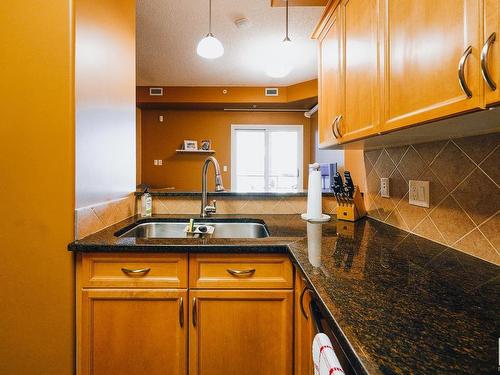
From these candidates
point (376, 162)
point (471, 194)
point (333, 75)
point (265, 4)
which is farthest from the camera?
point (265, 4)

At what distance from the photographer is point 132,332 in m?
1.13

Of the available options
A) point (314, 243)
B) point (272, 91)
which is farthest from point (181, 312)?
point (272, 91)

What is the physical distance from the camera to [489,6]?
561 millimetres

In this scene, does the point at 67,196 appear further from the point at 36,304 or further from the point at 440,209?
the point at 440,209

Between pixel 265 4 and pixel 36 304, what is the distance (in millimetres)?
2746

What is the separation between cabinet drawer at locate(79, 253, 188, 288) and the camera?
1137 millimetres

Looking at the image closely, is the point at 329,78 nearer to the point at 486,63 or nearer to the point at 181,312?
the point at 486,63

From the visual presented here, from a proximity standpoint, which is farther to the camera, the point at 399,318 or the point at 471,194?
the point at 471,194

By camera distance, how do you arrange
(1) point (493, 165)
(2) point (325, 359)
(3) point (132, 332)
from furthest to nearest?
(3) point (132, 332) → (1) point (493, 165) → (2) point (325, 359)

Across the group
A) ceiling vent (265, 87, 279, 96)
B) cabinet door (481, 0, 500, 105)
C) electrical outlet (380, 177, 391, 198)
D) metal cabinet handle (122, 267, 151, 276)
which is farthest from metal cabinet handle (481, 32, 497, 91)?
ceiling vent (265, 87, 279, 96)

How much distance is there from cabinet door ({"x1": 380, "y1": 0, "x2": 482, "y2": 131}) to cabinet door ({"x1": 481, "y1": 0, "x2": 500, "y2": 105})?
0.08ft

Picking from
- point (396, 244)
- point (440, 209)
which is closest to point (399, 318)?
point (396, 244)

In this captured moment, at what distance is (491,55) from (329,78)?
972 millimetres

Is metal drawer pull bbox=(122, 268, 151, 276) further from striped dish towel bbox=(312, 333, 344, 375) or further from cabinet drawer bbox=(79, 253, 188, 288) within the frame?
striped dish towel bbox=(312, 333, 344, 375)
